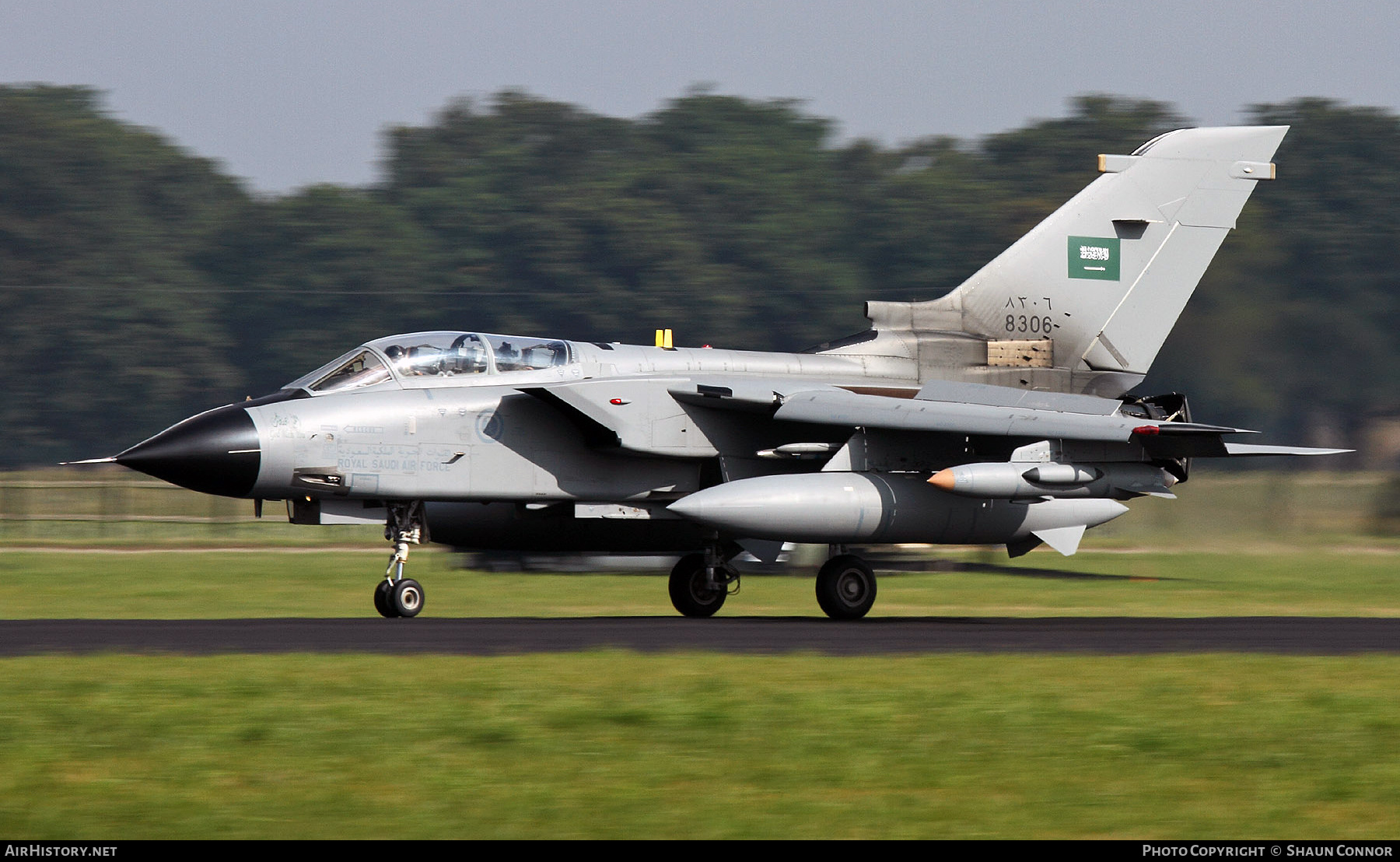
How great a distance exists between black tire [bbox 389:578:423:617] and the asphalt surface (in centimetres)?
54

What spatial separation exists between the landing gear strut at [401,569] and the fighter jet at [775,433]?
2cm

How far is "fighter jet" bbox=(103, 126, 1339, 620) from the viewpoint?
1337 cm

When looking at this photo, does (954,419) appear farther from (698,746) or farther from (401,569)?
(698,746)

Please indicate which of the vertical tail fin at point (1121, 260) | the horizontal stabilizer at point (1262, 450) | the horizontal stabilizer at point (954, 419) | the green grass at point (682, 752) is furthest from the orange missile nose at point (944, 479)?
the green grass at point (682, 752)

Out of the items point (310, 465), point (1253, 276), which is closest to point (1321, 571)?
point (1253, 276)

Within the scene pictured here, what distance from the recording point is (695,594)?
15469 mm

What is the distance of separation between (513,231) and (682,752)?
202ft

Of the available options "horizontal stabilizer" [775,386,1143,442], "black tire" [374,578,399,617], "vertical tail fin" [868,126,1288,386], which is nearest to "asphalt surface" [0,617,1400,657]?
"black tire" [374,578,399,617]

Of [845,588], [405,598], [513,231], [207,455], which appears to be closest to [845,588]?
[845,588]

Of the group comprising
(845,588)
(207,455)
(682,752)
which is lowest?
(682,752)

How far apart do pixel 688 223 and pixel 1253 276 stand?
42.1m

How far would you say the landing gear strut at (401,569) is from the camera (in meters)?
13.7

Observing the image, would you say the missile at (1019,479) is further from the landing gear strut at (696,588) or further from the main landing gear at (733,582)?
the landing gear strut at (696,588)

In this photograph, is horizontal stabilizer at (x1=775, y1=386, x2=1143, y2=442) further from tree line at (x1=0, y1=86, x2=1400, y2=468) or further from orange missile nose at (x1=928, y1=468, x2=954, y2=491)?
tree line at (x1=0, y1=86, x2=1400, y2=468)
